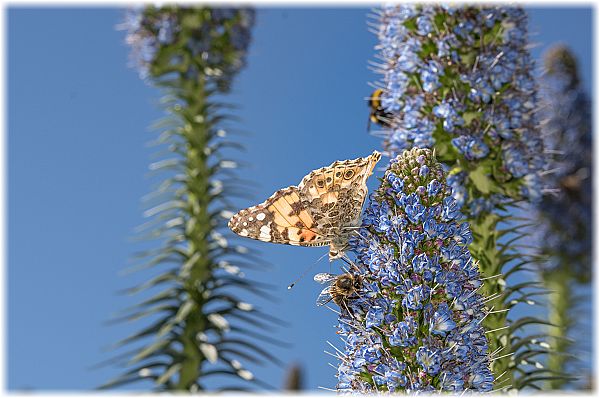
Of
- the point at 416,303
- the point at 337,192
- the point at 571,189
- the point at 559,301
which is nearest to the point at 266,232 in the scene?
the point at 337,192

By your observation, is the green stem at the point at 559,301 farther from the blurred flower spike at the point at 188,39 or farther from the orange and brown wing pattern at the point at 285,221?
the orange and brown wing pattern at the point at 285,221

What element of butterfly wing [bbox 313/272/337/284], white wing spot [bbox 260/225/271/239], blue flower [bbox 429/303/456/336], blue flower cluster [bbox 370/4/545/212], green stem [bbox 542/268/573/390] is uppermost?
blue flower cluster [bbox 370/4/545/212]

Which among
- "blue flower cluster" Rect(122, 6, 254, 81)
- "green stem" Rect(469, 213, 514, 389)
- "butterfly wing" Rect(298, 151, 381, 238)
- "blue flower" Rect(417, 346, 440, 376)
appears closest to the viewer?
"blue flower" Rect(417, 346, 440, 376)

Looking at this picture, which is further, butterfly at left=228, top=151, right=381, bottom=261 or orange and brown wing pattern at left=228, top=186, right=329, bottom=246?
orange and brown wing pattern at left=228, top=186, right=329, bottom=246

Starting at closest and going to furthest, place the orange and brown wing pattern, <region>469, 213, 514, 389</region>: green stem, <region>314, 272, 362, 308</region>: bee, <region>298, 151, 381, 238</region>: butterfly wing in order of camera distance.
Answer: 1. <region>314, 272, 362, 308</region>: bee
2. <region>298, 151, 381, 238</region>: butterfly wing
3. the orange and brown wing pattern
4. <region>469, 213, 514, 389</region>: green stem

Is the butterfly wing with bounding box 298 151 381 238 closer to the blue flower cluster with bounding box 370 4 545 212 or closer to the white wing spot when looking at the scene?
the white wing spot

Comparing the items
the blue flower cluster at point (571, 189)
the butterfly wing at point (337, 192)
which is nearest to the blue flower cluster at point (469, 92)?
the butterfly wing at point (337, 192)

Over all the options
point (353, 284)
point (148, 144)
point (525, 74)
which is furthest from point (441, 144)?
point (148, 144)

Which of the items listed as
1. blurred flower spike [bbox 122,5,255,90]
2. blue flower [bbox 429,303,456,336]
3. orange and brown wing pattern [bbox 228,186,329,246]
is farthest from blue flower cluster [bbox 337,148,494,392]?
blurred flower spike [bbox 122,5,255,90]
